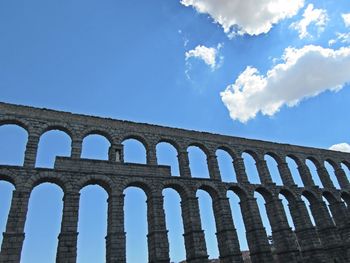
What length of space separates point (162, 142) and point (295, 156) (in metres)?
14.4

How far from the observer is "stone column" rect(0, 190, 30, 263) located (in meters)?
16.0

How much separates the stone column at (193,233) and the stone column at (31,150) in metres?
10.6

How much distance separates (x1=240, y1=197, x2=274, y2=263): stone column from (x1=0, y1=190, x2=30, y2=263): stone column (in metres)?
15.8

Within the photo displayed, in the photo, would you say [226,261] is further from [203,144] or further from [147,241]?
[203,144]

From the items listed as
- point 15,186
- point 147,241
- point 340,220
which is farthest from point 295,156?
point 15,186

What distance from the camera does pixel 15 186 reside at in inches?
714

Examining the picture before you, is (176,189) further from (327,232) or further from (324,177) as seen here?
(324,177)

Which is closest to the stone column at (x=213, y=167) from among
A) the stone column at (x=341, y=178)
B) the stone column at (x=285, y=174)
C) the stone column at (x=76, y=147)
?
the stone column at (x=285, y=174)

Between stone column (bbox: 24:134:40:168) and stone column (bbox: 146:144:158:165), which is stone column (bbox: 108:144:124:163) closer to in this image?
stone column (bbox: 146:144:158:165)

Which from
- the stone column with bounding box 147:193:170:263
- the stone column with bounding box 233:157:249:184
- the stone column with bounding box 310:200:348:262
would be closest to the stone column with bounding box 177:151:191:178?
the stone column with bounding box 147:193:170:263

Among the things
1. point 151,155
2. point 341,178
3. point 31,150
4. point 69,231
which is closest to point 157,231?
point 69,231

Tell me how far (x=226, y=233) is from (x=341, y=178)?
17894 millimetres

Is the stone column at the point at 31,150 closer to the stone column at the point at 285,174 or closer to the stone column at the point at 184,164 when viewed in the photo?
the stone column at the point at 184,164

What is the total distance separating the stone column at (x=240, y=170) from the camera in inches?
1033
